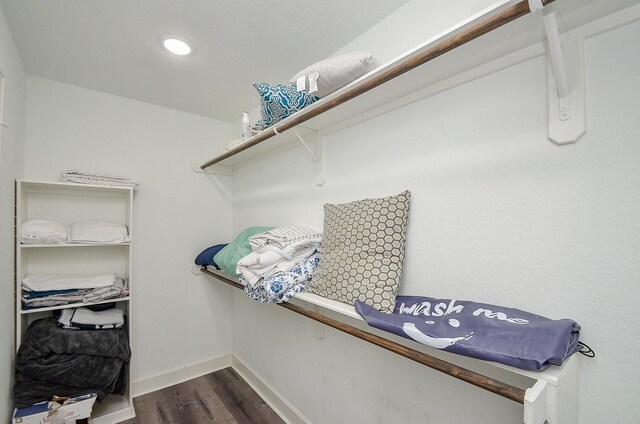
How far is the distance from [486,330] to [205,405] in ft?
6.62

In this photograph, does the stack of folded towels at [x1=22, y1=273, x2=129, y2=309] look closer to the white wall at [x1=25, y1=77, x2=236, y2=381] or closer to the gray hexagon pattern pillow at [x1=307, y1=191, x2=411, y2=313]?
the white wall at [x1=25, y1=77, x2=236, y2=381]

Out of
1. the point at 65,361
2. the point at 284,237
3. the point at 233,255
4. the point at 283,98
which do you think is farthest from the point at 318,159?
the point at 65,361

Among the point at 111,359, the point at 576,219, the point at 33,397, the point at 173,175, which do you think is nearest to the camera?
the point at 576,219

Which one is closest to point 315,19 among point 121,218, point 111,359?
point 121,218

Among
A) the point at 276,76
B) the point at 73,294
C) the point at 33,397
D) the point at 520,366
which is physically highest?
the point at 276,76

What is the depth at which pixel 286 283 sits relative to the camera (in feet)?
3.94

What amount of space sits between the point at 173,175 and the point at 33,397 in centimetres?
154

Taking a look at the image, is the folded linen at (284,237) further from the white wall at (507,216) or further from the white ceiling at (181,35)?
the white ceiling at (181,35)

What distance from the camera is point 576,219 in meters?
0.73

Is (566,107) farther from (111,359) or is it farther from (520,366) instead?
(111,359)

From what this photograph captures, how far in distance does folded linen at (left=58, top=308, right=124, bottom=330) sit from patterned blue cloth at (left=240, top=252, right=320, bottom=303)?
3.62ft

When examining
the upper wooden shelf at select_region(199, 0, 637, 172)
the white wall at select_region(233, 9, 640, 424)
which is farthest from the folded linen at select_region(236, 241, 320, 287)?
the upper wooden shelf at select_region(199, 0, 637, 172)

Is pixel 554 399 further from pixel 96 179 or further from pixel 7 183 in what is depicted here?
A: pixel 96 179

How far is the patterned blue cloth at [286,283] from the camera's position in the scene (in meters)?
1.20
